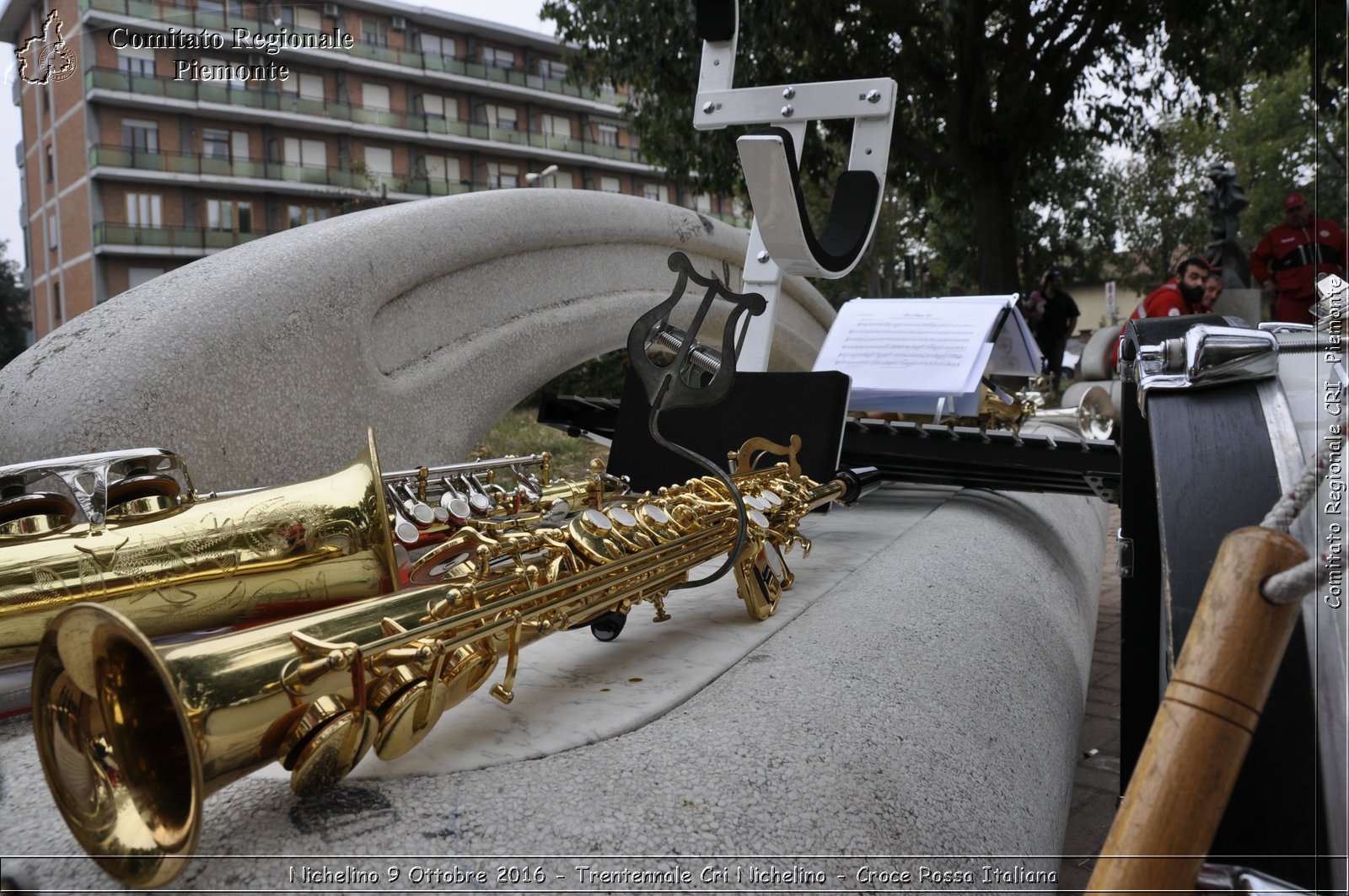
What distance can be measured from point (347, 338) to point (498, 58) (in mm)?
14497

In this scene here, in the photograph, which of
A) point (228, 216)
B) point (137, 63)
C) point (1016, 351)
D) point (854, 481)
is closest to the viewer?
point (854, 481)

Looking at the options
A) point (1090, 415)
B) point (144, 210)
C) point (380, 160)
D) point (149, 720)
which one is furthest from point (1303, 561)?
point (380, 160)

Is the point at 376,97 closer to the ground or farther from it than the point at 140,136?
farther from it

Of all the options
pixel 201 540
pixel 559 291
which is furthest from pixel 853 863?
pixel 559 291

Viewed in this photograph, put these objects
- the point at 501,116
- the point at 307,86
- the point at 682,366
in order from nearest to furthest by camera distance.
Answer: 1. the point at 682,366
2. the point at 307,86
3. the point at 501,116

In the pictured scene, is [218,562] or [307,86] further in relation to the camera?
[307,86]

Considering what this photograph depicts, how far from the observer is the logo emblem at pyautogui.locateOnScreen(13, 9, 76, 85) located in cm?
259

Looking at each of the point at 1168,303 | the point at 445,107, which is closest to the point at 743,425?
the point at 1168,303

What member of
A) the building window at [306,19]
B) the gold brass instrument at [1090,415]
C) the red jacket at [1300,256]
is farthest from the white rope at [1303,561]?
the building window at [306,19]

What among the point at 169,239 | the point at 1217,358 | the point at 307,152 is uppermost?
the point at 307,152

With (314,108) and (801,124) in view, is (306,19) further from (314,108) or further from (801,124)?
(801,124)

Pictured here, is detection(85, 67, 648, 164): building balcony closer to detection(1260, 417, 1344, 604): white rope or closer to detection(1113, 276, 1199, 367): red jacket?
detection(1113, 276, 1199, 367): red jacket

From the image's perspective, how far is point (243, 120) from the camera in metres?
11.4

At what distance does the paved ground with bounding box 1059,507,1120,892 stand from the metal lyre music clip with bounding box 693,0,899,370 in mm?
1540
